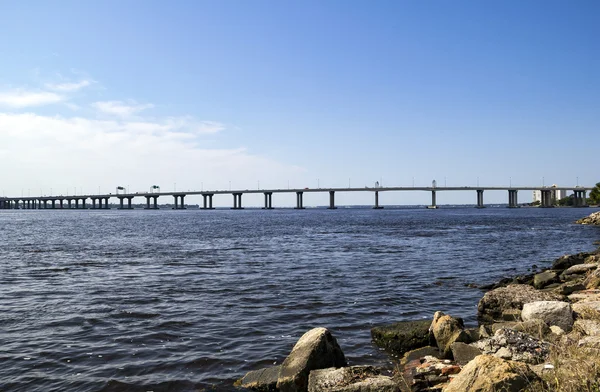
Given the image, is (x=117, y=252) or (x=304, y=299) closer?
(x=304, y=299)

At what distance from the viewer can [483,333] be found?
11.3m

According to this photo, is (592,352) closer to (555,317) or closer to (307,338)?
(555,317)

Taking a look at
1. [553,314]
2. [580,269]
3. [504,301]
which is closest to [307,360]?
[553,314]

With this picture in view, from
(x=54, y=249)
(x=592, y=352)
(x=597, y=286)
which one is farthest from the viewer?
(x=54, y=249)

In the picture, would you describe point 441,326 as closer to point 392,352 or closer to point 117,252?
point 392,352

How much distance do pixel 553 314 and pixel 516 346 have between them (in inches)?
118

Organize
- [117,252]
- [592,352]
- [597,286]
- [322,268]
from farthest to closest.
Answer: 1. [117,252]
2. [322,268]
3. [597,286]
4. [592,352]

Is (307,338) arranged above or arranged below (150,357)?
above

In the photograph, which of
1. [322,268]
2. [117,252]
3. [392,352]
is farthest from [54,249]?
[392,352]

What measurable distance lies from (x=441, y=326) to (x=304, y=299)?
25.1ft

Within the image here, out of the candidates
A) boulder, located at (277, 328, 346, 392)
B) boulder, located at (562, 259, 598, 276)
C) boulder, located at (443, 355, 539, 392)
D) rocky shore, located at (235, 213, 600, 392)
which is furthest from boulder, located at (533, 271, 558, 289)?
boulder, located at (443, 355, 539, 392)

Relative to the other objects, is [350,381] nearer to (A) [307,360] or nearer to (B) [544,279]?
(A) [307,360]

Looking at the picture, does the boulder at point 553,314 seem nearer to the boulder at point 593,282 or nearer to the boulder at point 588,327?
the boulder at point 588,327

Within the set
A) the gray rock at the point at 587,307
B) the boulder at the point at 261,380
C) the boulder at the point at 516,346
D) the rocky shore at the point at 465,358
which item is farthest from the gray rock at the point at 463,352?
the gray rock at the point at 587,307
